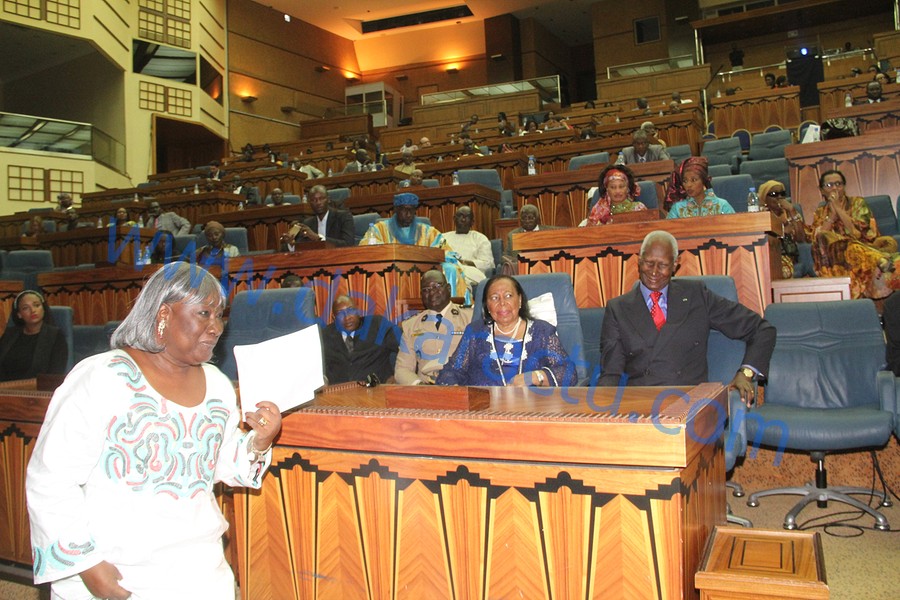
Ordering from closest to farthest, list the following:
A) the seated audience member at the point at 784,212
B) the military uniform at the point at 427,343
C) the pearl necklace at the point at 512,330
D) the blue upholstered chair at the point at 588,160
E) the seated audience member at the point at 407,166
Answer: the pearl necklace at the point at 512,330 → the military uniform at the point at 427,343 → the seated audience member at the point at 784,212 → the blue upholstered chair at the point at 588,160 → the seated audience member at the point at 407,166

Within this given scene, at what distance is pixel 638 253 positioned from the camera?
362cm

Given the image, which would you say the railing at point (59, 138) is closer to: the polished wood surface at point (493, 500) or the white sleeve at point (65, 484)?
the polished wood surface at point (493, 500)

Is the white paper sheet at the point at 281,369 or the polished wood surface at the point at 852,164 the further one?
the polished wood surface at the point at 852,164

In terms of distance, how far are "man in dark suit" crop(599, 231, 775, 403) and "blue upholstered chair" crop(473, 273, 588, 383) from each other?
13 cm

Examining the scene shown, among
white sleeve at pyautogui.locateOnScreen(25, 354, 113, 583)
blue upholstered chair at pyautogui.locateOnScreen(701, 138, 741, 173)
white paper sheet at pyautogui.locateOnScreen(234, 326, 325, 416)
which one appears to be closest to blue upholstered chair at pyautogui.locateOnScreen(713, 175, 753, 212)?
blue upholstered chair at pyautogui.locateOnScreen(701, 138, 741, 173)

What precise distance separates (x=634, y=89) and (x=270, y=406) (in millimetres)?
13746

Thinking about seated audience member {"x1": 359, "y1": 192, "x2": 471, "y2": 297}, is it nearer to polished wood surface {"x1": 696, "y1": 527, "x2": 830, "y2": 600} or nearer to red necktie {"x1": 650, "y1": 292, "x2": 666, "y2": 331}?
red necktie {"x1": 650, "y1": 292, "x2": 666, "y2": 331}

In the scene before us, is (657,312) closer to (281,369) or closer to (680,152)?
(281,369)

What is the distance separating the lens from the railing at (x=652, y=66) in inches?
552

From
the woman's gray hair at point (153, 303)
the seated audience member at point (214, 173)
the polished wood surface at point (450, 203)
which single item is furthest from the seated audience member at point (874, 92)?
the seated audience member at point (214, 173)

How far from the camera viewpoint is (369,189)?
8.03 meters

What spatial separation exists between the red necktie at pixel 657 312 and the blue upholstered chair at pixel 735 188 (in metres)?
2.94

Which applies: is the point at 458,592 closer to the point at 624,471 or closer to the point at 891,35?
the point at 624,471

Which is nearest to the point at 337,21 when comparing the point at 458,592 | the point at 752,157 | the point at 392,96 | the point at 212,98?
the point at 392,96
